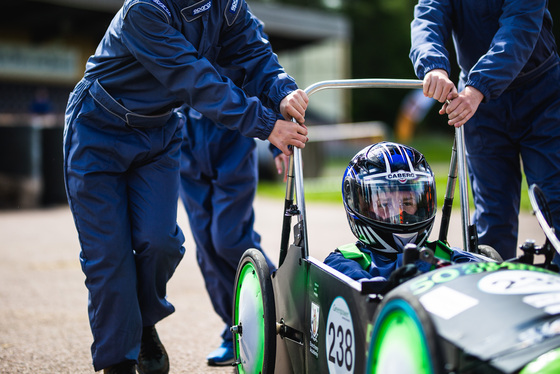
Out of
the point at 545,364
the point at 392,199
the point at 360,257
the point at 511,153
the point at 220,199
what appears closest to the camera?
the point at 545,364

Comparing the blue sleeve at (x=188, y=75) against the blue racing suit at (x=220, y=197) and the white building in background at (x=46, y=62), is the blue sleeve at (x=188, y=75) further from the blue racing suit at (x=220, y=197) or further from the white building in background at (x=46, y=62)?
the white building in background at (x=46, y=62)

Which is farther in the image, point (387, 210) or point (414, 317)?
point (387, 210)

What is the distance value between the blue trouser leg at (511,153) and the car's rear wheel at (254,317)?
130 centimetres

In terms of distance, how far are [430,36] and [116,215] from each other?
1660 mm

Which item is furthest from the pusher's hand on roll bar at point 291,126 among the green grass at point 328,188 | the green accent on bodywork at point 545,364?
the green grass at point 328,188

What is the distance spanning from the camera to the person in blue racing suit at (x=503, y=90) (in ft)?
→ 10.3

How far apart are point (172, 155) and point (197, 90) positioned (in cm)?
54

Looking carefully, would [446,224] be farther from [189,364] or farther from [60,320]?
[60,320]

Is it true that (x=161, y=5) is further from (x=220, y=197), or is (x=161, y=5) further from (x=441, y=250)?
(x=441, y=250)

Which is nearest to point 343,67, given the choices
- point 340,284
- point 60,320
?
point 60,320

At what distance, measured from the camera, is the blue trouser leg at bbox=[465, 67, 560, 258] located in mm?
3416

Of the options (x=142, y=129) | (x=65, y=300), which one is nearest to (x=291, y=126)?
(x=142, y=129)

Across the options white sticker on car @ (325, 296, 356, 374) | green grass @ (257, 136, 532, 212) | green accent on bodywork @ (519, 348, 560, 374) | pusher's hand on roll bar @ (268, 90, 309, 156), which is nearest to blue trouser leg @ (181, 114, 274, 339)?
pusher's hand on roll bar @ (268, 90, 309, 156)

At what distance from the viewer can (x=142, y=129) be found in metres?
3.15
